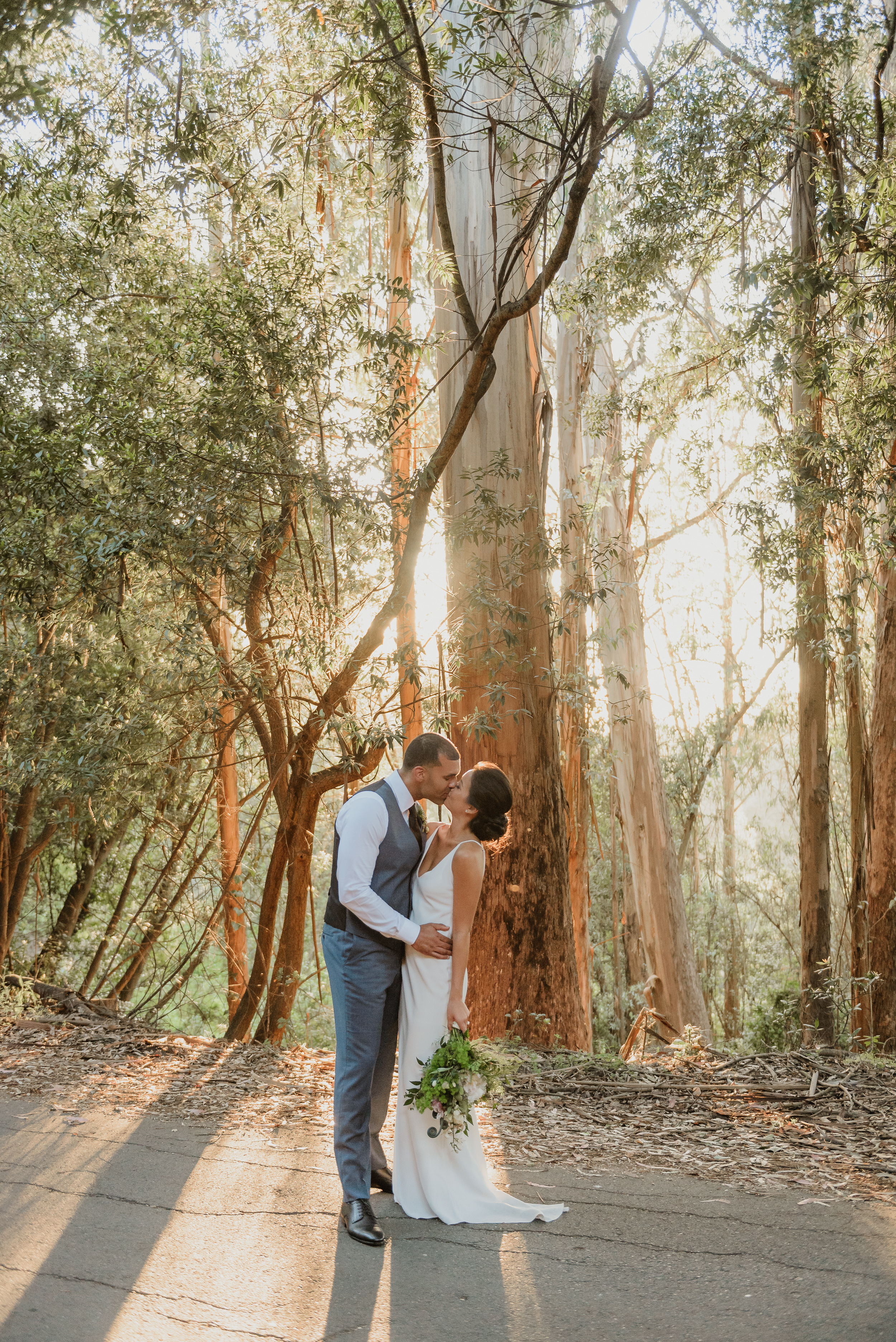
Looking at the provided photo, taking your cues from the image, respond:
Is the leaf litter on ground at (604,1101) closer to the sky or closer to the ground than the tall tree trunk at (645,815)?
closer to the ground

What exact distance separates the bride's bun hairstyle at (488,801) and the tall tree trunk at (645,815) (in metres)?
9.45

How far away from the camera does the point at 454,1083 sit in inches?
153

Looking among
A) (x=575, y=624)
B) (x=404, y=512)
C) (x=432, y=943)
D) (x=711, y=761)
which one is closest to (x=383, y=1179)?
(x=432, y=943)

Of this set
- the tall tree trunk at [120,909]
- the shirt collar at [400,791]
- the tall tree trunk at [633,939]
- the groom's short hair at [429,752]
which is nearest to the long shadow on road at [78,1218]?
the shirt collar at [400,791]

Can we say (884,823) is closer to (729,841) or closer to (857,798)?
(857,798)

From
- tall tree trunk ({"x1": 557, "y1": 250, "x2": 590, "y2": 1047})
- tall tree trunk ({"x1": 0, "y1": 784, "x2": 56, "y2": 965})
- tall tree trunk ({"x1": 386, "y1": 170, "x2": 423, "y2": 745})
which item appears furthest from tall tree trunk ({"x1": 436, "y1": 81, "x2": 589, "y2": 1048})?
tall tree trunk ({"x1": 0, "y1": 784, "x2": 56, "y2": 965})

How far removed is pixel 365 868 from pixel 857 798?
7772 millimetres

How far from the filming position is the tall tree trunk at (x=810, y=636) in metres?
7.92

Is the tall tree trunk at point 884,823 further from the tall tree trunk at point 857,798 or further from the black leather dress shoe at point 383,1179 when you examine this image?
the black leather dress shoe at point 383,1179

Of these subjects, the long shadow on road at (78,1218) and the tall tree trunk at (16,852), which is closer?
the long shadow on road at (78,1218)

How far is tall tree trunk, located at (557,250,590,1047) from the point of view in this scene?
8.16 m

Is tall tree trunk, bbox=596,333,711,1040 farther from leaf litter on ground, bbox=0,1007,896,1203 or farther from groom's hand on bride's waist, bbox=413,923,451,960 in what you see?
groom's hand on bride's waist, bbox=413,923,451,960

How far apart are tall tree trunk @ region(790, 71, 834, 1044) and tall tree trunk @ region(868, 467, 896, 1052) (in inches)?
15.7

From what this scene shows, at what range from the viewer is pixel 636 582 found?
1401 centimetres
